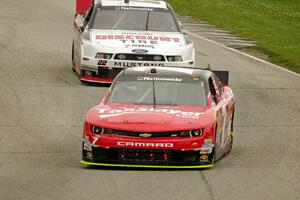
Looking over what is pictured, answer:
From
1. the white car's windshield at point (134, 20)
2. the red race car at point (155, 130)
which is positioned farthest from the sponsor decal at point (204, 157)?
the white car's windshield at point (134, 20)

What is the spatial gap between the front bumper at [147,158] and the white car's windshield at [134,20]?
8.89 metres

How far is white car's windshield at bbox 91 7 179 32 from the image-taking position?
76.2 ft

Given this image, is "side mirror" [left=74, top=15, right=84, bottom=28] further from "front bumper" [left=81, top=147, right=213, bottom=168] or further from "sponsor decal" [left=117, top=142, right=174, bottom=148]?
"sponsor decal" [left=117, top=142, right=174, bottom=148]

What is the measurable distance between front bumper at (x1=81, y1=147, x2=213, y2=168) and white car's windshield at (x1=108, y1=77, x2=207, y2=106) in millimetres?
1156

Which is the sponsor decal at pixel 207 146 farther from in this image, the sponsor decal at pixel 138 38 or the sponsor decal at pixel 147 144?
the sponsor decal at pixel 138 38

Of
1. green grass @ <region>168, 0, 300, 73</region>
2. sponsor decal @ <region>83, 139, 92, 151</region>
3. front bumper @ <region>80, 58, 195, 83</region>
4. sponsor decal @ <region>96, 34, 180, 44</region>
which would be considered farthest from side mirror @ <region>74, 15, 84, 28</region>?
sponsor decal @ <region>83, 139, 92, 151</region>

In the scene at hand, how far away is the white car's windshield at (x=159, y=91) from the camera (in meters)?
15.5

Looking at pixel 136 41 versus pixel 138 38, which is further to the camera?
pixel 138 38

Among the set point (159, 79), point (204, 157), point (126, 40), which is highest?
point (159, 79)

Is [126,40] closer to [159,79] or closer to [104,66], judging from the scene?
[104,66]

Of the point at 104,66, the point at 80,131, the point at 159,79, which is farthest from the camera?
the point at 104,66

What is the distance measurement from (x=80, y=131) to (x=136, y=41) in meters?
5.14

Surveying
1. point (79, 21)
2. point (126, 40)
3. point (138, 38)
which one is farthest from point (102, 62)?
point (79, 21)

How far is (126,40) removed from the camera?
22.5 metres
